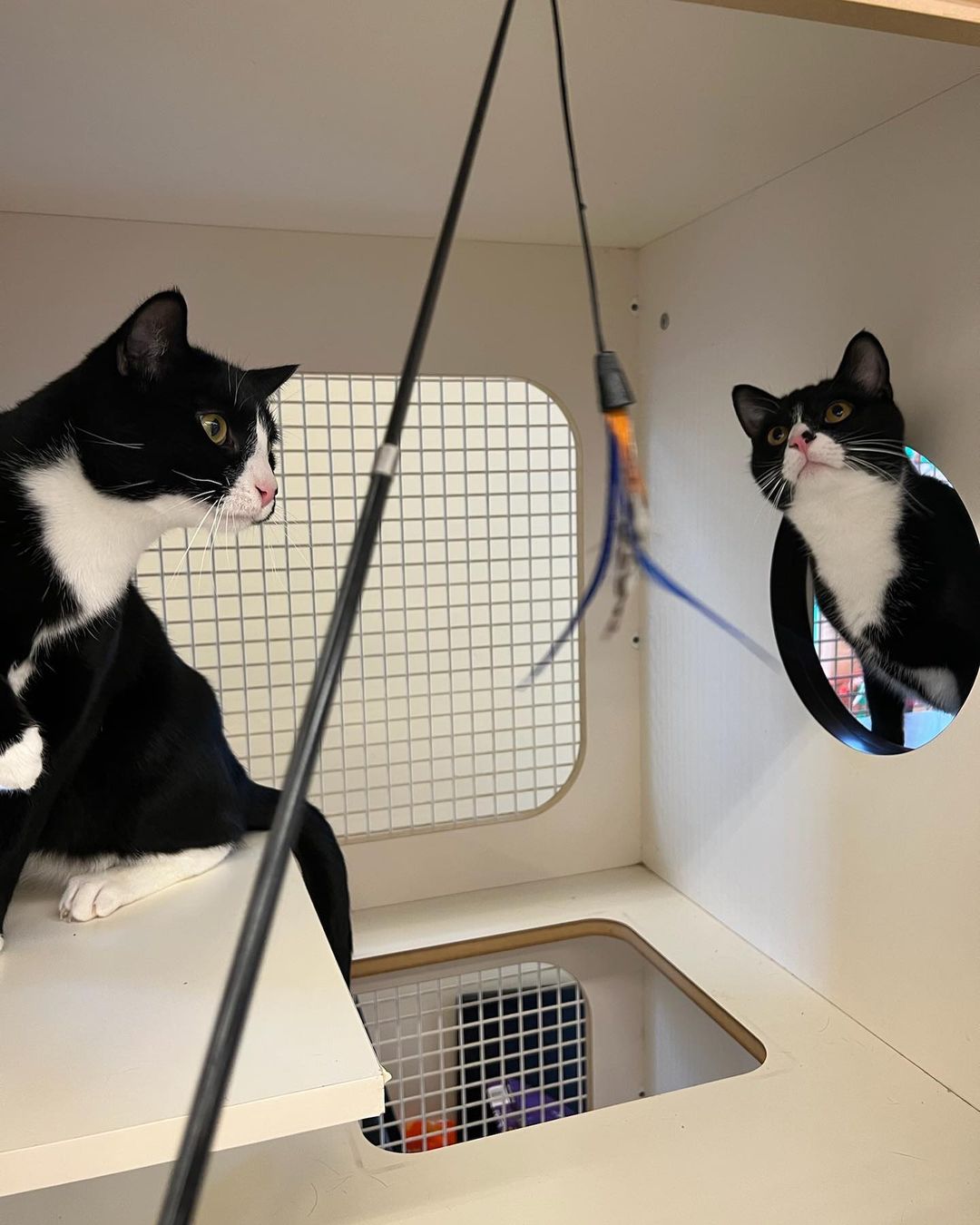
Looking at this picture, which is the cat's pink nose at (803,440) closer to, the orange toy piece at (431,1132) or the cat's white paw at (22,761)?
the cat's white paw at (22,761)

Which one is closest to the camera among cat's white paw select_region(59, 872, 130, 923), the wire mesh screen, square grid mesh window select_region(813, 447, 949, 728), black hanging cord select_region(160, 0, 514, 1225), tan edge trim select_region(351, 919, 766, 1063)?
black hanging cord select_region(160, 0, 514, 1225)

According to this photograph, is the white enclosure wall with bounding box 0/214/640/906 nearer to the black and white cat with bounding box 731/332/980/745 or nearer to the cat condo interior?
the cat condo interior

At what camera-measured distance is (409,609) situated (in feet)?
4.31

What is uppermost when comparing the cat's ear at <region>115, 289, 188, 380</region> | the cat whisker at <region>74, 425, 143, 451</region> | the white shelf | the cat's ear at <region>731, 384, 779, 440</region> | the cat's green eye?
the cat's ear at <region>115, 289, 188, 380</region>

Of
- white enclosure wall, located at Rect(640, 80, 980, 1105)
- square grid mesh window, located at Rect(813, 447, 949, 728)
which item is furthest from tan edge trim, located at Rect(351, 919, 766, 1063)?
square grid mesh window, located at Rect(813, 447, 949, 728)

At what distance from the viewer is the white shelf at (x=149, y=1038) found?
0.54 m

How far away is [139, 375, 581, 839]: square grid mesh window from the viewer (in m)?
1.25

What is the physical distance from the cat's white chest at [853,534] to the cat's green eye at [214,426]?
0.55m

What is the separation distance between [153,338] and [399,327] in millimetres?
→ 551

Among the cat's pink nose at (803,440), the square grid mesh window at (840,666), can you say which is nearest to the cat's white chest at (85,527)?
the cat's pink nose at (803,440)

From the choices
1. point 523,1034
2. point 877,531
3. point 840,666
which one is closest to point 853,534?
point 877,531

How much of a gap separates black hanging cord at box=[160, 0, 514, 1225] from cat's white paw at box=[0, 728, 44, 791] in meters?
0.48

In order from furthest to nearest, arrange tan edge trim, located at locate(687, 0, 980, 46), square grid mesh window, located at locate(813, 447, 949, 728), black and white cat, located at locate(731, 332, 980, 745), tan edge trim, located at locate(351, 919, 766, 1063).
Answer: tan edge trim, located at locate(351, 919, 766, 1063) < square grid mesh window, located at locate(813, 447, 949, 728) < black and white cat, located at locate(731, 332, 980, 745) < tan edge trim, located at locate(687, 0, 980, 46)

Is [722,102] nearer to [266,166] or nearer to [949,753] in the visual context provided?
[266,166]
